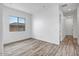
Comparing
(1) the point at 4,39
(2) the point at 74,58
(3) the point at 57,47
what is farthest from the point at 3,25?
(2) the point at 74,58

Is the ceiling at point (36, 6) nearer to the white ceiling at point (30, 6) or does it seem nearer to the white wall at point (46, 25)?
the white ceiling at point (30, 6)

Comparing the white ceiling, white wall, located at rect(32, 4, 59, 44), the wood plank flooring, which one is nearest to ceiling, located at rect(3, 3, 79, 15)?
the white ceiling

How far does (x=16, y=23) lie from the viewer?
4.63 feet

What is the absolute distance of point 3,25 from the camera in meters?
1.27

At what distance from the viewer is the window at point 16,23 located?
4.53ft

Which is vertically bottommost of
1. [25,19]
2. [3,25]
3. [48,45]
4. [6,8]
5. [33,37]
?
[48,45]

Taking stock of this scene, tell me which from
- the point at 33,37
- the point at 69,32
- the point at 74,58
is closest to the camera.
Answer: the point at 74,58

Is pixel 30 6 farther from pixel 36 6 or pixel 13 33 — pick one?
pixel 13 33

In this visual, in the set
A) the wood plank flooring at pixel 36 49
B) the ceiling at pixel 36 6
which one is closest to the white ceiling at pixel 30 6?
the ceiling at pixel 36 6

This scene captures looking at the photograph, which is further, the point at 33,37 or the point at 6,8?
the point at 33,37

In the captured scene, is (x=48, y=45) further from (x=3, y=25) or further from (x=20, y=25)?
(x=3, y=25)

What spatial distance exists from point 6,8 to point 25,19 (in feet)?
1.30

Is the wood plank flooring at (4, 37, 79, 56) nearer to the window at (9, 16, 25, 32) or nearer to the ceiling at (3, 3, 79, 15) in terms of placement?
the window at (9, 16, 25, 32)

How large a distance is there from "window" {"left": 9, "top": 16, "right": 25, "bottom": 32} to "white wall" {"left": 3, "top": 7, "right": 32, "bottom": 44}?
0.06m
